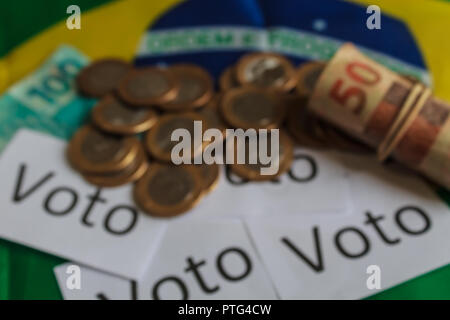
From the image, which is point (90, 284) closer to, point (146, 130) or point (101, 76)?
point (146, 130)

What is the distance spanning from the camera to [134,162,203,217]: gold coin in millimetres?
729

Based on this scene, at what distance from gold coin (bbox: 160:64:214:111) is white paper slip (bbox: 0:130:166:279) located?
0.49ft

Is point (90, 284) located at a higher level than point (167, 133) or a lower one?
lower

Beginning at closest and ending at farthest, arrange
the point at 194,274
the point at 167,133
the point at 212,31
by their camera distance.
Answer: the point at 194,274 → the point at 167,133 → the point at 212,31

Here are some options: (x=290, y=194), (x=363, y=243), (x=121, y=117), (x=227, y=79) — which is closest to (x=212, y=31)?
(x=227, y=79)

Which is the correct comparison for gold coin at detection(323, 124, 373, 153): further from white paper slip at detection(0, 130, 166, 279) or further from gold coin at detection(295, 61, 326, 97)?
white paper slip at detection(0, 130, 166, 279)

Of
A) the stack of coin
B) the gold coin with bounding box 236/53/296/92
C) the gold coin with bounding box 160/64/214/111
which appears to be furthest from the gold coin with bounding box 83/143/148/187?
the gold coin with bounding box 236/53/296/92

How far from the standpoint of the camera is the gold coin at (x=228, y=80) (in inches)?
33.9

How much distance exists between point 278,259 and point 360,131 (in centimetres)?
20

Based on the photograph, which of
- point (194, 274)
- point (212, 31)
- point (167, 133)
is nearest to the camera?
point (194, 274)

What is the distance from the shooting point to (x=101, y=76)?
0.88 m

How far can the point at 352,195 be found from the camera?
740 millimetres

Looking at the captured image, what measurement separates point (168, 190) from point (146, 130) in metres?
0.11

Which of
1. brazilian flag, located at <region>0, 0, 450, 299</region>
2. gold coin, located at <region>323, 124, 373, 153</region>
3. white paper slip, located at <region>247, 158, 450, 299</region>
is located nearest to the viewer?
white paper slip, located at <region>247, 158, 450, 299</region>
